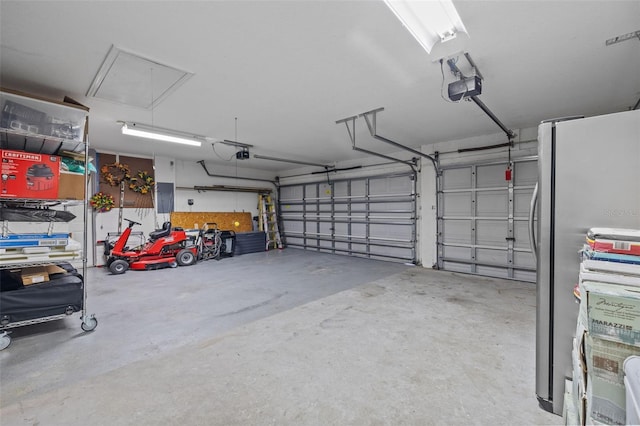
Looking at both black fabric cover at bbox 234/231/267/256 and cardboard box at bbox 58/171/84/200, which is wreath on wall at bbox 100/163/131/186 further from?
cardboard box at bbox 58/171/84/200

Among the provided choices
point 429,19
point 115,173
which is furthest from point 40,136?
point 115,173

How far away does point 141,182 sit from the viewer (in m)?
6.53

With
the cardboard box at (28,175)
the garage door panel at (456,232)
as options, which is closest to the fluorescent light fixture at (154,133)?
the cardboard box at (28,175)

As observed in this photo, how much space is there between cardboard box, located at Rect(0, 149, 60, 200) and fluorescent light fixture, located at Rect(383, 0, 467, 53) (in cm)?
321

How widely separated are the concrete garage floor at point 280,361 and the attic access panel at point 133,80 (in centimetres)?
259

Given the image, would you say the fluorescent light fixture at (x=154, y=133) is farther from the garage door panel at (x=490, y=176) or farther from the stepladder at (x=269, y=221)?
the garage door panel at (x=490, y=176)

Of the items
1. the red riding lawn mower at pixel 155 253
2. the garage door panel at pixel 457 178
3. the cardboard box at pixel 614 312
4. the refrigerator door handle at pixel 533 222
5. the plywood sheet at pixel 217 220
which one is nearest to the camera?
the cardboard box at pixel 614 312

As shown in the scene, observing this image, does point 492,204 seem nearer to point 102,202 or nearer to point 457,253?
point 457,253

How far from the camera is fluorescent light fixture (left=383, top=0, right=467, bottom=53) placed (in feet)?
5.46

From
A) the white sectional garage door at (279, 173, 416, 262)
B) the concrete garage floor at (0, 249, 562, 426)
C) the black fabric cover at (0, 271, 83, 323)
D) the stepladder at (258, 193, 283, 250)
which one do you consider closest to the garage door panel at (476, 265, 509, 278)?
the concrete garage floor at (0, 249, 562, 426)

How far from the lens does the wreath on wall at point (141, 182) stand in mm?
6418

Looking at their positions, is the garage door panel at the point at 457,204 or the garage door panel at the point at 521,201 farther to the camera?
the garage door panel at the point at 457,204

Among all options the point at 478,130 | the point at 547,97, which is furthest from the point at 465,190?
the point at 547,97

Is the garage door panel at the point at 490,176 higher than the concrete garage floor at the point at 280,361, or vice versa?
the garage door panel at the point at 490,176
